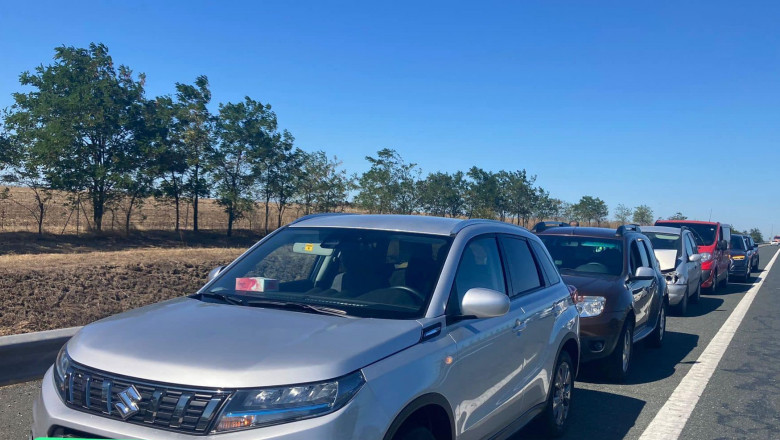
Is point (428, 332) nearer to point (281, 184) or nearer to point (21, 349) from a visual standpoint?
point (21, 349)

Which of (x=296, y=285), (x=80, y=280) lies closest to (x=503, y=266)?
(x=296, y=285)

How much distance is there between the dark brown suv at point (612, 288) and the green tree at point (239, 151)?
24438 millimetres

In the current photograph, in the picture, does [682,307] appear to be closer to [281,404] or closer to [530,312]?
[530,312]

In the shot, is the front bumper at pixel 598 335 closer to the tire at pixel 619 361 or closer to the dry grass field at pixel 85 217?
the tire at pixel 619 361

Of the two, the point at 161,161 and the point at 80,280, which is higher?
the point at 161,161

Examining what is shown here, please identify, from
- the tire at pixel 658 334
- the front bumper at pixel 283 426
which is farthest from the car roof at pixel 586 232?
the front bumper at pixel 283 426

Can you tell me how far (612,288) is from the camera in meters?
7.68

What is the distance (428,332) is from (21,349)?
4346mm

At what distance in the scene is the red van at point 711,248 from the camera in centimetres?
1716

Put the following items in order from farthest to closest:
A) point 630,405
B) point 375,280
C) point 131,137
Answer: point 131,137 < point 630,405 < point 375,280

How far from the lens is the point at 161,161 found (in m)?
28.9

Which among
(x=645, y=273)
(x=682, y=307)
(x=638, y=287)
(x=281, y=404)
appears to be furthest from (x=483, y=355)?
(x=682, y=307)

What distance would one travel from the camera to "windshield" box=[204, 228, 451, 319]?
3.84 metres

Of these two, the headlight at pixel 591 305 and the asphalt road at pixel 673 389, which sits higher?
the headlight at pixel 591 305
